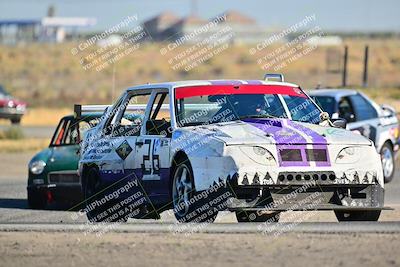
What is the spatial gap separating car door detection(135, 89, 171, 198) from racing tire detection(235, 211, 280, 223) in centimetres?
79

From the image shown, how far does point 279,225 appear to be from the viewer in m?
10.6

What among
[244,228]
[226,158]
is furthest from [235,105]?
[244,228]

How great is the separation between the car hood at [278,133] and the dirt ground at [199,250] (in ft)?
4.56

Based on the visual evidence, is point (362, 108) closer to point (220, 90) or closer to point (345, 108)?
point (345, 108)

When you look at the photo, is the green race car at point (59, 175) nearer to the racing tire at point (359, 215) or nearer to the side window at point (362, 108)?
the racing tire at point (359, 215)

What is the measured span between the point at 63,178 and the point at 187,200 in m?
5.14

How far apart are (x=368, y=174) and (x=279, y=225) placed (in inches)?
46.2

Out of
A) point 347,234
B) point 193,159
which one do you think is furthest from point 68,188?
point 347,234

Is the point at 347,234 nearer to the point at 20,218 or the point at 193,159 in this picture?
the point at 193,159

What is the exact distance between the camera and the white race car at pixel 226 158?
35.8 feet

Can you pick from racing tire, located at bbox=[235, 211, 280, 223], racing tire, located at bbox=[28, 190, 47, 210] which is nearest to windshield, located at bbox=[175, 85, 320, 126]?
racing tire, located at bbox=[235, 211, 280, 223]

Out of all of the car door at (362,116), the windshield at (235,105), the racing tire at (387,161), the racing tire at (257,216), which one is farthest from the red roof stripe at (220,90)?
the racing tire at (387,161)

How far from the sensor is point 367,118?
20406 millimetres

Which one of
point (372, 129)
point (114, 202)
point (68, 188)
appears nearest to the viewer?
point (114, 202)
